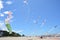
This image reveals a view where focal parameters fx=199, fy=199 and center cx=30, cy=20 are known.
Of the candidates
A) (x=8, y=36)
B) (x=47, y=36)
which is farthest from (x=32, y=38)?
(x=8, y=36)

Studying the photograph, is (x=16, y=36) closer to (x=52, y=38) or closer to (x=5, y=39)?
(x=5, y=39)

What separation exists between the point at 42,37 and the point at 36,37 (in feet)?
1.14

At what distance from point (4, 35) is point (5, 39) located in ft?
3.09

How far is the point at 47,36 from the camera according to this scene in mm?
11523

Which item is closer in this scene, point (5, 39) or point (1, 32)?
point (5, 39)

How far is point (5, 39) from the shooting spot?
36.7ft

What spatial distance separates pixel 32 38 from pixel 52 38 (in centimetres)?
120

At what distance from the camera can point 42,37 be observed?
37.1ft

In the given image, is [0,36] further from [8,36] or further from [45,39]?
[45,39]

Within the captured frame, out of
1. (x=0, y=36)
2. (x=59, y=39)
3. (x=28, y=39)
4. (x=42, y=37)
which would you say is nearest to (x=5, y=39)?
(x=0, y=36)

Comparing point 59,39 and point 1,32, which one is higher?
point 1,32

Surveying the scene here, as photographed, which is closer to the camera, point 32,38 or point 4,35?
point 32,38

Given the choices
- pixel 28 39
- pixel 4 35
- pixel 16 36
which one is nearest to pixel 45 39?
pixel 28 39

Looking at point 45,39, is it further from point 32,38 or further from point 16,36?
point 16,36
